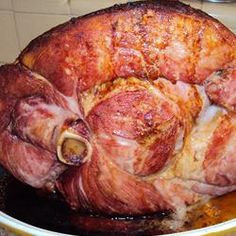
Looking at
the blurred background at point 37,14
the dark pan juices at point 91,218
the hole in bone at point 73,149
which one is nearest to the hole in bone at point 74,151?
the hole in bone at point 73,149

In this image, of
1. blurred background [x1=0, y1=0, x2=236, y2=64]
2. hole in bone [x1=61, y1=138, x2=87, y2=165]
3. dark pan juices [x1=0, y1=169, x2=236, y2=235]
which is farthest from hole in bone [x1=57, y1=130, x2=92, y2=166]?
blurred background [x1=0, y1=0, x2=236, y2=64]

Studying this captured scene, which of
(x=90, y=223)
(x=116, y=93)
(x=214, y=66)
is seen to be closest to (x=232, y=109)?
(x=214, y=66)

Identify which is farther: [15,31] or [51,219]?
[15,31]

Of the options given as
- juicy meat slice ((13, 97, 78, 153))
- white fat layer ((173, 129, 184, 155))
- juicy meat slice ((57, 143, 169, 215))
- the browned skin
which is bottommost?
juicy meat slice ((57, 143, 169, 215))

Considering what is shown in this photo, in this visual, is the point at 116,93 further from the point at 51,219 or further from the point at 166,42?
the point at 51,219

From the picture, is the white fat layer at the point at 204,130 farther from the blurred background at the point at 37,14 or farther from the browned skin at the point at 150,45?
the blurred background at the point at 37,14

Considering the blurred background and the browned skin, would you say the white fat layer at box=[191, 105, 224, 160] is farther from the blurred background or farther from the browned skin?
the blurred background

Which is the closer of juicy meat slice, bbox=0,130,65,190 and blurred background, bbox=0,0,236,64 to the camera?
juicy meat slice, bbox=0,130,65,190
